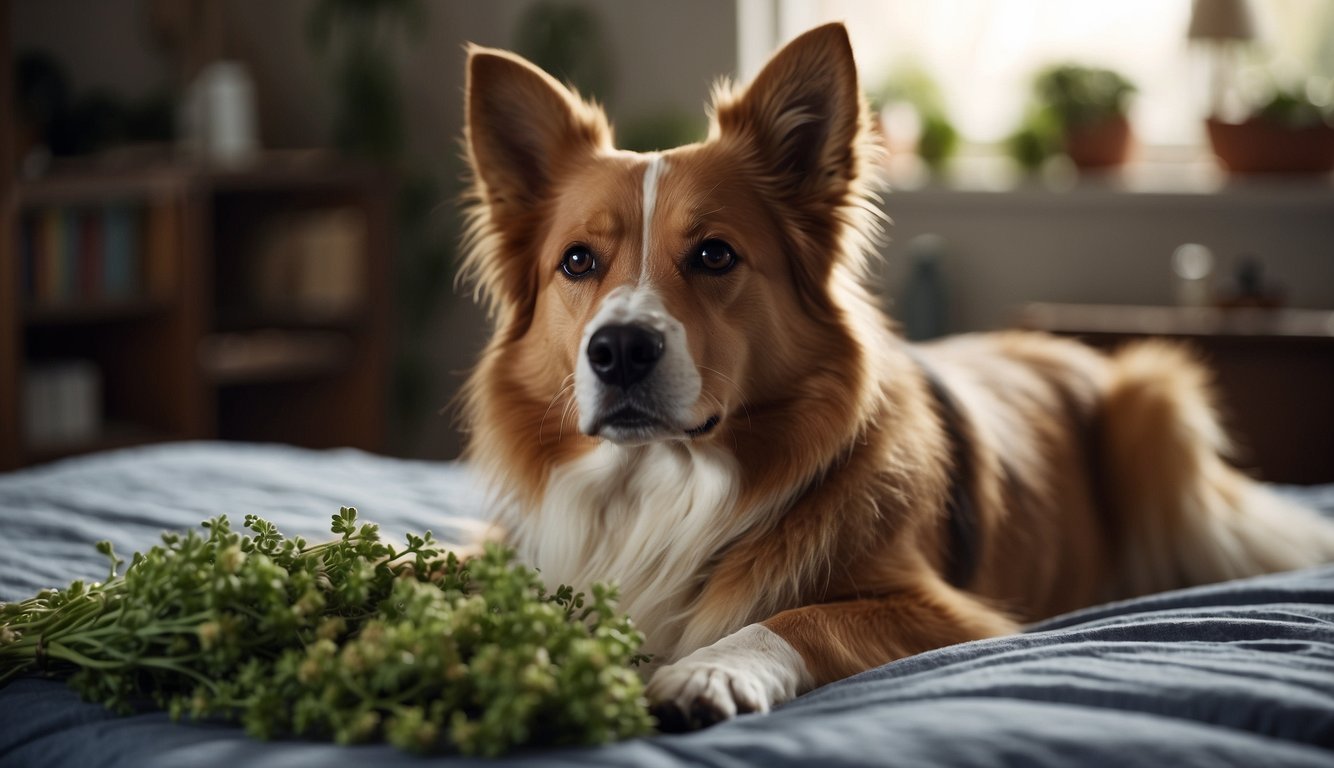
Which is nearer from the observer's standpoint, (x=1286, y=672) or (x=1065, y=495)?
(x=1286, y=672)

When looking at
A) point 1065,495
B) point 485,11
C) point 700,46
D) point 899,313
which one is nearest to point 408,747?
point 1065,495

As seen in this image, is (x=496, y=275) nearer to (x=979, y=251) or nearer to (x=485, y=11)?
(x=979, y=251)

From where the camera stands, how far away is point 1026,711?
107cm

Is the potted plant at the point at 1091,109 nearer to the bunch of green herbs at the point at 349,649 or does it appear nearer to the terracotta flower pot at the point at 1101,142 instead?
the terracotta flower pot at the point at 1101,142

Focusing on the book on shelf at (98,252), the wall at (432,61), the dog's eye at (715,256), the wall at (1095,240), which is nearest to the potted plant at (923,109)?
the wall at (1095,240)

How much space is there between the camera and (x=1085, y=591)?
214cm

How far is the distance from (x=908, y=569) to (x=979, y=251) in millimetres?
3211

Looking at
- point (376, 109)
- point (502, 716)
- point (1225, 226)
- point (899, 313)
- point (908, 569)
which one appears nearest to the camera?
point (502, 716)

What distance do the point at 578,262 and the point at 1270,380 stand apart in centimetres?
268

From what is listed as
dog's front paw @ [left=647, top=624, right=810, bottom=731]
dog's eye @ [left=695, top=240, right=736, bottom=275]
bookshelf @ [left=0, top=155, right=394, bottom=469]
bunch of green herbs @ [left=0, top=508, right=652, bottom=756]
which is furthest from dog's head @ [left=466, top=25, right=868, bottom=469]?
bookshelf @ [left=0, top=155, right=394, bottom=469]

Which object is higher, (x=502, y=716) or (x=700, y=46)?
(x=700, y=46)

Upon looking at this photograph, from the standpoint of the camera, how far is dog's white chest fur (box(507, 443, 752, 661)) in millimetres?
1668

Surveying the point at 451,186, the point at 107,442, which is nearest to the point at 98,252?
the point at 107,442

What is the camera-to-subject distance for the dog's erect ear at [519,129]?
6.05ft
